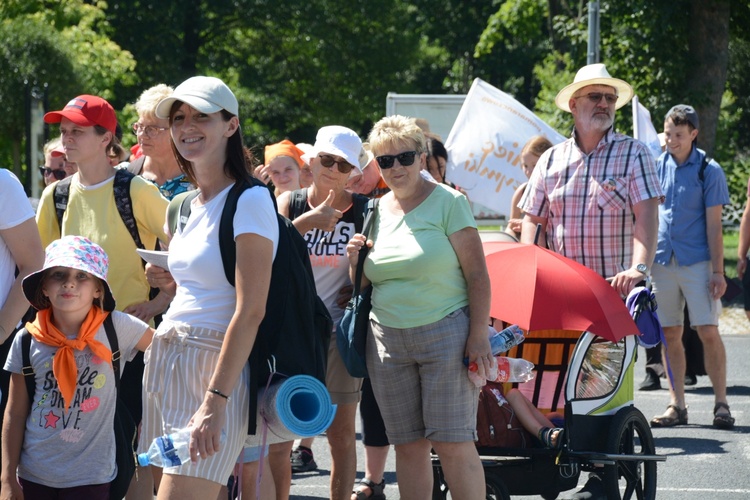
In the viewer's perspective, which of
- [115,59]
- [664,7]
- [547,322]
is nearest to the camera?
[547,322]

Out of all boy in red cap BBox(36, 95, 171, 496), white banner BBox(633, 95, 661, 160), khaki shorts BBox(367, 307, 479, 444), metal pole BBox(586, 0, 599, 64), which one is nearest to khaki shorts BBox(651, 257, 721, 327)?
white banner BBox(633, 95, 661, 160)

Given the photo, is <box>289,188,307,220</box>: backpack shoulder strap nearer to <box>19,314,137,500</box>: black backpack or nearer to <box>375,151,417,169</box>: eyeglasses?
<box>375,151,417,169</box>: eyeglasses

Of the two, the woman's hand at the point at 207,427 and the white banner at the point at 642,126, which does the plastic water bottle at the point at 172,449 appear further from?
the white banner at the point at 642,126

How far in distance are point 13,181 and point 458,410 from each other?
6.52 ft

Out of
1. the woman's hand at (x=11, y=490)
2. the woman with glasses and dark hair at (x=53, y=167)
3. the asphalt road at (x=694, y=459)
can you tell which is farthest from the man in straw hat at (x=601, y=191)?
the woman with glasses and dark hair at (x=53, y=167)

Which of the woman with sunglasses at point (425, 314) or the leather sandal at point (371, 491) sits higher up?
the woman with sunglasses at point (425, 314)

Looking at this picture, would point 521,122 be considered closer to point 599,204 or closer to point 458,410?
point 599,204

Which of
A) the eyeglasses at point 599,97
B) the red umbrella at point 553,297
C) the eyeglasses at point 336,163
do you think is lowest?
the red umbrella at point 553,297

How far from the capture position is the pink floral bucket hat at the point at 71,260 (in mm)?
4441

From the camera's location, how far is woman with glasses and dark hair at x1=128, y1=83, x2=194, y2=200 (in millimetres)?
5406

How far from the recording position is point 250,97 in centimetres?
4384

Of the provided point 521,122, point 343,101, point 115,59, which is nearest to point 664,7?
point 521,122

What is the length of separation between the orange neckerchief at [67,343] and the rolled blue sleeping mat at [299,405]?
1074 mm

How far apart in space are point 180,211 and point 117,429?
116 centimetres
